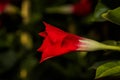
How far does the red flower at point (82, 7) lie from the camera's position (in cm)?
221

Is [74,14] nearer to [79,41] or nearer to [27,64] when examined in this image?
[27,64]

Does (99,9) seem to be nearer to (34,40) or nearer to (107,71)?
(107,71)

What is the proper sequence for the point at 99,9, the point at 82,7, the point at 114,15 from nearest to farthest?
1. the point at 114,15
2. the point at 99,9
3. the point at 82,7

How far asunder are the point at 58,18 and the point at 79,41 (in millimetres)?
1375

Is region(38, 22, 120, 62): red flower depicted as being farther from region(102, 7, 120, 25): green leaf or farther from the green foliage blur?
the green foliage blur

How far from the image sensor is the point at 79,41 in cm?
112

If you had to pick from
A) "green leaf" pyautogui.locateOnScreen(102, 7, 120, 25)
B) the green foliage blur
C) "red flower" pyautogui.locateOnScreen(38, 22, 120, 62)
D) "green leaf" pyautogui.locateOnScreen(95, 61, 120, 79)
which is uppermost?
"green leaf" pyautogui.locateOnScreen(102, 7, 120, 25)

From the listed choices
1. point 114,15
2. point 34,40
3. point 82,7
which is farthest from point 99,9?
point 34,40

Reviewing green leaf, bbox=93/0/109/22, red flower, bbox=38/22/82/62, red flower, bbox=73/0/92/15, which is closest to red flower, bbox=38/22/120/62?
red flower, bbox=38/22/82/62

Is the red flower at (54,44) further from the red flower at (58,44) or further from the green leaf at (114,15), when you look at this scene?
the green leaf at (114,15)

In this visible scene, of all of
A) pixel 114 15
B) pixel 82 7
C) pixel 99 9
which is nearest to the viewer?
pixel 114 15

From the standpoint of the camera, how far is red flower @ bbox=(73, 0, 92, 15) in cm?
221

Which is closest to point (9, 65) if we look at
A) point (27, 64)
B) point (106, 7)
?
point (27, 64)

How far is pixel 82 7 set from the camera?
227cm
